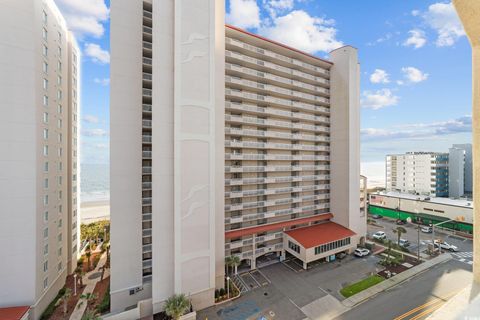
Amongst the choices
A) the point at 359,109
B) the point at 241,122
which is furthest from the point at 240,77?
the point at 359,109

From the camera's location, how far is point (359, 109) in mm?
36188

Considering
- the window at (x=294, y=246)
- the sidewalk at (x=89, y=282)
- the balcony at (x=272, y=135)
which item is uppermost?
the balcony at (x=272, y=135)

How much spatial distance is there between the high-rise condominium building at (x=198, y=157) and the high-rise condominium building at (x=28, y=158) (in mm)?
7357

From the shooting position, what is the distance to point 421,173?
215ft

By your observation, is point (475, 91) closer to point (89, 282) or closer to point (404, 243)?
point (89, 282)

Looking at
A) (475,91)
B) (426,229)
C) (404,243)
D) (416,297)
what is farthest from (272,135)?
(426,229)

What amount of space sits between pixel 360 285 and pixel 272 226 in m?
12.5

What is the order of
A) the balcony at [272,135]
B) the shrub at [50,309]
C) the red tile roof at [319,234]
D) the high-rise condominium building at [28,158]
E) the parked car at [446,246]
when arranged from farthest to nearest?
1. the parked car at [446,246]
2. the red tile roof at [319,234]
3. the balcony at [272,135]
4. the shrub at [50,309]
5. the high-rise condominium building at [28,158]

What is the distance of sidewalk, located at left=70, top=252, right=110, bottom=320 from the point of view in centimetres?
2175

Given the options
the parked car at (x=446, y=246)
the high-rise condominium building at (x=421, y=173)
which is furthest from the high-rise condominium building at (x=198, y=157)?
the high-rise condominium building at (x=421, y=173)

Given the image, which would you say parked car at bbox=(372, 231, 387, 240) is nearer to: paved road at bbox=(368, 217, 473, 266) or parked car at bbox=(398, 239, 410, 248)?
paved road at bbox=(368, 217, 473, 266)

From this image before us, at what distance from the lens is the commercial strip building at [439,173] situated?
6272 cm

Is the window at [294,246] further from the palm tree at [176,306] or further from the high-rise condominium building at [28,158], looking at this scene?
the high-rise condominium building at [28,158]

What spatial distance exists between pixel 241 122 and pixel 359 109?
21.7 m
